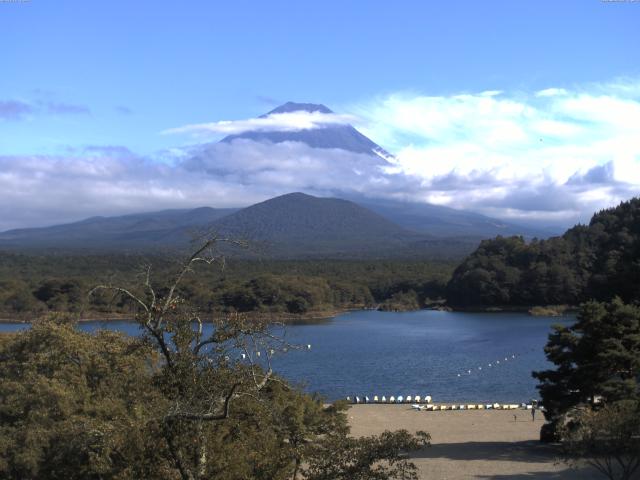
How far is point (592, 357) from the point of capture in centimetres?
1501

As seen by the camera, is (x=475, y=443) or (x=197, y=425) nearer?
(x=197, y=425)

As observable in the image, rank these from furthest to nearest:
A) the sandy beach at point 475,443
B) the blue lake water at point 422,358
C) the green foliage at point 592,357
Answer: the blue lake water at point 422,358, the green foliage at point 592,357, the sandy beach at point 475,443

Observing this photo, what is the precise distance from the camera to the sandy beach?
13.9 m

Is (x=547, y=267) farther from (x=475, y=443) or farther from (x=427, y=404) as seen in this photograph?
(x=475, y=443)

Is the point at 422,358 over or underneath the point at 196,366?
underneath

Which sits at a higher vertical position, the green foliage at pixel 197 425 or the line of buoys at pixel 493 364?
the green foliage at pixel 197 425

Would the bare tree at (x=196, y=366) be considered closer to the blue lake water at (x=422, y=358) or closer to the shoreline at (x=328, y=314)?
the blue lake water at (x=422, y=358)

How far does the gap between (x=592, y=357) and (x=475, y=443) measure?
3713mm

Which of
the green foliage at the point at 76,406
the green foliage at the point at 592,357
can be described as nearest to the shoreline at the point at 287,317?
the green foliage at the point at 592,357

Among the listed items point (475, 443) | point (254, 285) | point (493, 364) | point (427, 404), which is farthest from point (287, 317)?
point (475, 443)

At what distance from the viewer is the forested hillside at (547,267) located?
58963 millimetres

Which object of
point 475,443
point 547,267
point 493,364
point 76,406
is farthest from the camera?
point 547,267

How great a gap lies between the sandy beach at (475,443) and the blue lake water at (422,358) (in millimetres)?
2971

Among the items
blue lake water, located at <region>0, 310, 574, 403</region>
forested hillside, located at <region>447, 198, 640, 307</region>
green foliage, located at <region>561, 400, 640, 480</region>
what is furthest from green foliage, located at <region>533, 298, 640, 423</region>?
forested hillside, located at <region>447, 198, 640, 307</region>
